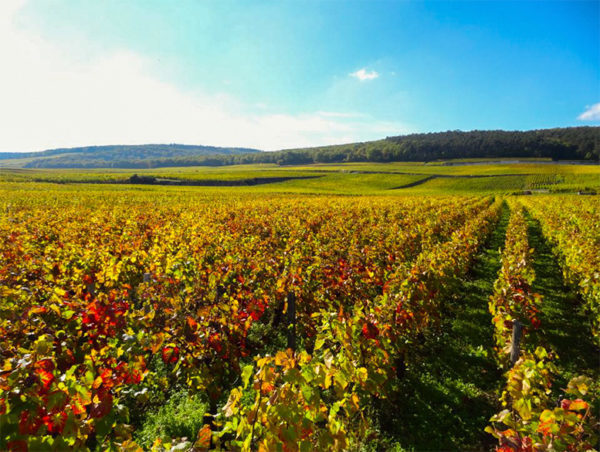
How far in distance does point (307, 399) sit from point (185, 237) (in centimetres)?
817

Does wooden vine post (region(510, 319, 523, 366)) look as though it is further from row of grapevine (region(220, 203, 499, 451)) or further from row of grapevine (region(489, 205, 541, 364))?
row of grapevine (region(220, 203, 499, 451))

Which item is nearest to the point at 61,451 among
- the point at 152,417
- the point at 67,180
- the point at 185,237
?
the point at 152,417

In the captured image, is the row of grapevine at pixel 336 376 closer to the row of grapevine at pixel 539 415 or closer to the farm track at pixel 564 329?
the row of grapevine at pixel 539 415

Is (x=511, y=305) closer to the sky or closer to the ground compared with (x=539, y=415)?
closer to the ground

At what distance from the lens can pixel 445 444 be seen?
439 centimetres

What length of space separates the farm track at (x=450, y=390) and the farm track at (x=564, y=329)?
128 cm

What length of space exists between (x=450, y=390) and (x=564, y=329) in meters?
4.60

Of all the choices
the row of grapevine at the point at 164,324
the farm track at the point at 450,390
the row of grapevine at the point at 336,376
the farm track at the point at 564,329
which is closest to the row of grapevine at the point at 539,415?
the farm track at the point at 450,390

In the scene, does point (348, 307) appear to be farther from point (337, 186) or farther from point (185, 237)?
point (337, 186)

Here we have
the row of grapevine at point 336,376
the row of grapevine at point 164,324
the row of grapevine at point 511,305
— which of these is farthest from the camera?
the row of grapevine at point 511,305

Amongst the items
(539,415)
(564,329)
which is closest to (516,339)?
(539,415)

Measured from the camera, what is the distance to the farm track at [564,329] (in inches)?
244

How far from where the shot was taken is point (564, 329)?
770 cm

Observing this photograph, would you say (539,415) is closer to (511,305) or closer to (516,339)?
(516,339)
